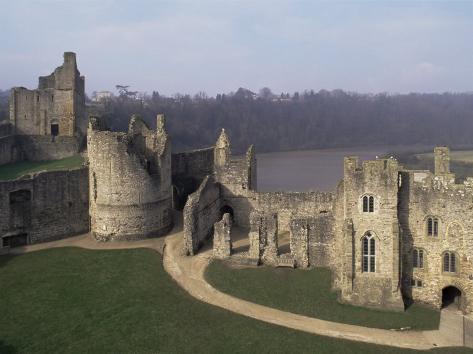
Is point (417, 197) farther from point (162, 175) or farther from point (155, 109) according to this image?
point (155, 109)

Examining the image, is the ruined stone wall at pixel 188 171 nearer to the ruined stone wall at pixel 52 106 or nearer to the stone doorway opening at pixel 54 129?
the ruined stone wall at pixel 52 106

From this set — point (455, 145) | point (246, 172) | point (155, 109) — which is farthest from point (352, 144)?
point (246, 172)

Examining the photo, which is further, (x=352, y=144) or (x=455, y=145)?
(x=352, y=144)

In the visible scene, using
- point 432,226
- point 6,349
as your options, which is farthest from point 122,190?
point 432,226

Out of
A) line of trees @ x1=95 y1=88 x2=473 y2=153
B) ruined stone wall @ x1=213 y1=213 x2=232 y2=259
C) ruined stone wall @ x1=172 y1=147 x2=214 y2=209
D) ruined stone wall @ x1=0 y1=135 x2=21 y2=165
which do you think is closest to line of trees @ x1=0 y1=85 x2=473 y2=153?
line of trees @ x1=95 y1=88 x2=473 y2=153

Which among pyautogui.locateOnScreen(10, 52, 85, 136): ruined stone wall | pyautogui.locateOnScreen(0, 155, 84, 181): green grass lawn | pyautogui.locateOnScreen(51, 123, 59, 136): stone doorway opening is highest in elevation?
pyautogui.locateOnScreen(10, 52, 85, 136): ruined stone wall

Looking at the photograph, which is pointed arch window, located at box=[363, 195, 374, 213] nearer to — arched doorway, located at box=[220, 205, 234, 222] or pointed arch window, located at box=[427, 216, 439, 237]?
pointed arch window, located at box=[427, 216, 439, 237]
